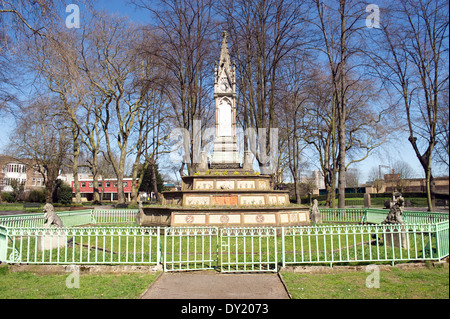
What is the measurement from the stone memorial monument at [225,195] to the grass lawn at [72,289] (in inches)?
264

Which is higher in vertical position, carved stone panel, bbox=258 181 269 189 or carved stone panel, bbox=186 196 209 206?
carved stone panel, bbox=258 181 269 189

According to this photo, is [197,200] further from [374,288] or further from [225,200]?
[374,288]

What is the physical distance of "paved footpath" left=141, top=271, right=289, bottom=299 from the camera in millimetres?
6504

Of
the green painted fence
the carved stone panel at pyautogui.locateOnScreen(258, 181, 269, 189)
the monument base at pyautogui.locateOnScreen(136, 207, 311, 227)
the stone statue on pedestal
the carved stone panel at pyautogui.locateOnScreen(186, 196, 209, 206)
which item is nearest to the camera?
the green painted fence

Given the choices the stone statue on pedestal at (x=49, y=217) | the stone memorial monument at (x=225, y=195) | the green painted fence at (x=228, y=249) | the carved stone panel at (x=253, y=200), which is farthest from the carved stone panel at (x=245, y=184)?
the stone statue on pedestal at (x=49, y=217)

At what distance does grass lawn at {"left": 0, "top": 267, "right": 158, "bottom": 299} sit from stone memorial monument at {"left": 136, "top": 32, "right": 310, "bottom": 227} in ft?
22.0

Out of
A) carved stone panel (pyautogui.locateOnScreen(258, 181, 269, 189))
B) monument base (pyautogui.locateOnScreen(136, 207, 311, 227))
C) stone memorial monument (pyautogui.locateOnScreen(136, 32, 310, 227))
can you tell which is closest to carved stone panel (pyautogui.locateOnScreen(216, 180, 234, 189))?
stone memorial monument (pyautogui.locateOnScreen(136, 32, 310, 227))

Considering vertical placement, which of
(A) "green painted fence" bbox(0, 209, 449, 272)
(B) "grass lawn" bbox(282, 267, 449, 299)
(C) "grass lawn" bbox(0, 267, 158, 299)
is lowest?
(B) "grass lawn" bbox(282, 267, 449, 299)

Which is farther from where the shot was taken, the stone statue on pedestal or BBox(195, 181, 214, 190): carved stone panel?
BBox(195, 181, 214, 190): carved stone panel

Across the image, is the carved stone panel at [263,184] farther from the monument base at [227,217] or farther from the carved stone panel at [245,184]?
the monument base at [227,217]

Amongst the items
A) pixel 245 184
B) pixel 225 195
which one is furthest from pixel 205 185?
pixel 245 184

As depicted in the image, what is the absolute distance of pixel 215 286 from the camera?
23.4 ft

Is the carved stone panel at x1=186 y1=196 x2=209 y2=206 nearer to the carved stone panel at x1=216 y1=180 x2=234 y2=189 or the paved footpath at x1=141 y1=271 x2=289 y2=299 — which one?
the carved stone panel at x1=216 y1=180 x2=234 y2=189

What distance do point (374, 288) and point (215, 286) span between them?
3.28 m
